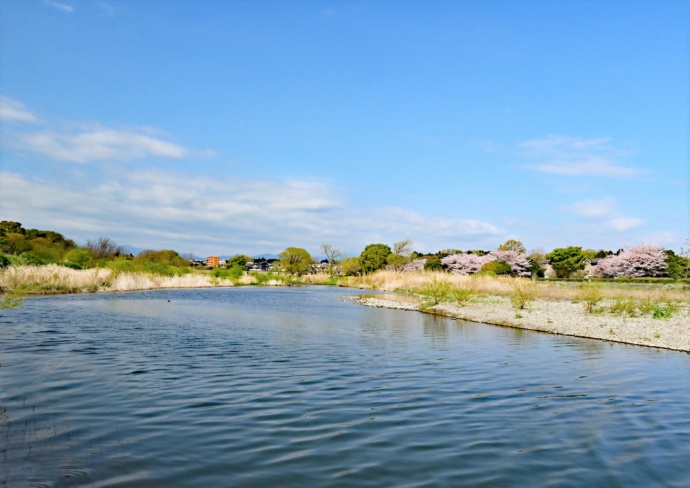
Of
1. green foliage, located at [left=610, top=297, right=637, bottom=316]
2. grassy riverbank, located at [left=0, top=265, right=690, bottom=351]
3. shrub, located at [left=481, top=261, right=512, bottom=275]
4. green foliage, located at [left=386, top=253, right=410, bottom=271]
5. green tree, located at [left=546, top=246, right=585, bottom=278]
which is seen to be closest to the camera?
grassy riverbank, located at [left=0, top=265, right=690, bottom=351]

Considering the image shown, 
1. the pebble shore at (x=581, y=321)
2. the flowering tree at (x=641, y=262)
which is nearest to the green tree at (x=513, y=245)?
the flowering tree at (x=641, y=262)

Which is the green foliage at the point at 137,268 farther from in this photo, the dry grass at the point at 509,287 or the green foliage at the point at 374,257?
the green foliage at the point at 374,257

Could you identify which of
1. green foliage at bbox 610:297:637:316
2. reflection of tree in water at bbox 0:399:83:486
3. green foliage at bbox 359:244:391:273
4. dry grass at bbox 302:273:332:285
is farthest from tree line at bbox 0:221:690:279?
reflection of tree in water at bbox 0:399:83:486

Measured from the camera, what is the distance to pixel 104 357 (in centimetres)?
1198

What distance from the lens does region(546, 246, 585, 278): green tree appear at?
81.4 m

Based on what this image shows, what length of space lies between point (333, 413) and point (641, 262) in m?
71.4

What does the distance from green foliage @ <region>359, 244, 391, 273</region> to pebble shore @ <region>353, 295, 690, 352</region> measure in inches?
2597

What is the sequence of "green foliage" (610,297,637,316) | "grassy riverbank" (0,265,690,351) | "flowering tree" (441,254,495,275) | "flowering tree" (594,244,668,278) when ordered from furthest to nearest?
1. "flowering tree" (441,254,495,275)
2. "flowering tree" (594,244,668,278)
3. "green foliage" (610,297,637,316)
4. "grassy riverbank" (0,265,690,351)

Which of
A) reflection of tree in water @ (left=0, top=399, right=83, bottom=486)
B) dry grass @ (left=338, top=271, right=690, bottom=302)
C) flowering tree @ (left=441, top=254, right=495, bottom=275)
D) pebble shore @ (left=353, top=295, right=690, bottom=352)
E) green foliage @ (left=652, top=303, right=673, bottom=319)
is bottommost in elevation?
reflection of tree in water @ (left=0, top=399, right=83, bottom=486)

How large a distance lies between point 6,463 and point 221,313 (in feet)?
67.1

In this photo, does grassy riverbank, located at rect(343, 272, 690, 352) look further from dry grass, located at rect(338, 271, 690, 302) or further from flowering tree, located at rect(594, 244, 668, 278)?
flowering tree, located at rect(594, 244, 668, 278)

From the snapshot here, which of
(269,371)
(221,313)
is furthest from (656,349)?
(221,313)

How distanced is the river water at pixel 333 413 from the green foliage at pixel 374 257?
269ft

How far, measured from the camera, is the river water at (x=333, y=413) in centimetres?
541
